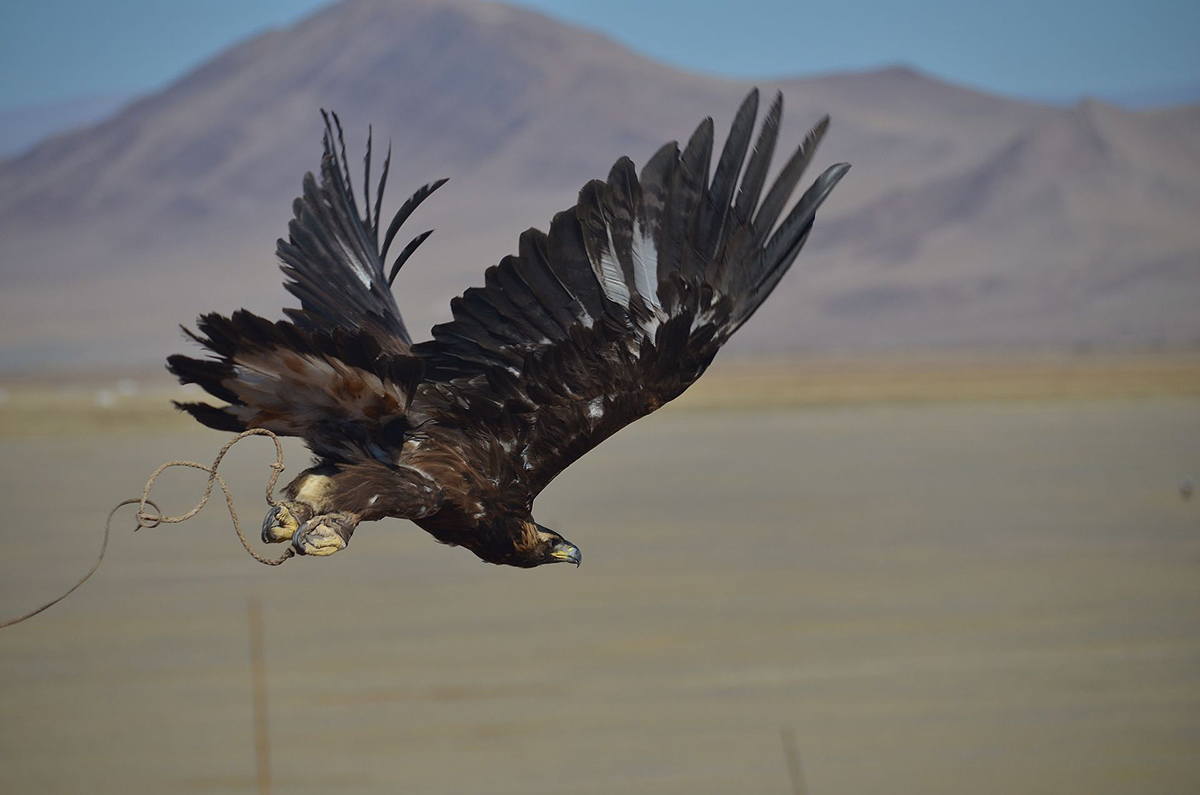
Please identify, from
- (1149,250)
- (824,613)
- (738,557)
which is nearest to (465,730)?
(824,613)

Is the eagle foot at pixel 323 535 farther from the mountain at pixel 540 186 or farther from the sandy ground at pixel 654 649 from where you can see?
the mountain at pixel 540 186

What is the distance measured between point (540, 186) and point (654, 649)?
370ft

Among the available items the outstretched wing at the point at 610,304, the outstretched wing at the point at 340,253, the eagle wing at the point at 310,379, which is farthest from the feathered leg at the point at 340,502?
the outstretched wing at the point at 340,253

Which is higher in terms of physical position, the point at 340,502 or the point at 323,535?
Answer: the point at 340,502

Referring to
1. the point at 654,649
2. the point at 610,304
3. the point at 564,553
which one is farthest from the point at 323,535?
the point at 654,649

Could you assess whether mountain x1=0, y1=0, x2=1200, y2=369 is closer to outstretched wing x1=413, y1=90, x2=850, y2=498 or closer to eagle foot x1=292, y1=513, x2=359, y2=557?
outstretched wing x1=413, y1=90, x2=850, y2=498

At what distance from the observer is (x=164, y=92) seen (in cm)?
15775

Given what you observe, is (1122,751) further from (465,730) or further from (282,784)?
(282,784)

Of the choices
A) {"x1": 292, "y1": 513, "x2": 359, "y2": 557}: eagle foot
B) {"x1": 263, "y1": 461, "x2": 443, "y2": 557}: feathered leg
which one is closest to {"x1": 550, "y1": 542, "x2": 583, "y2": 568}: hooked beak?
{"x1": 263, "y1": 461, "x2": 443, "y2": 557}: feathered leg

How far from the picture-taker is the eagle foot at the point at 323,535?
5113 millimetres

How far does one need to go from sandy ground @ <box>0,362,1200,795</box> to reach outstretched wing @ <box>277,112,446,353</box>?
569 cm

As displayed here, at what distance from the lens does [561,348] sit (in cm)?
583

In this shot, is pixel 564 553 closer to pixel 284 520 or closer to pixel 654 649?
pixel 284 520

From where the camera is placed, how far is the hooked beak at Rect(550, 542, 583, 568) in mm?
6117
